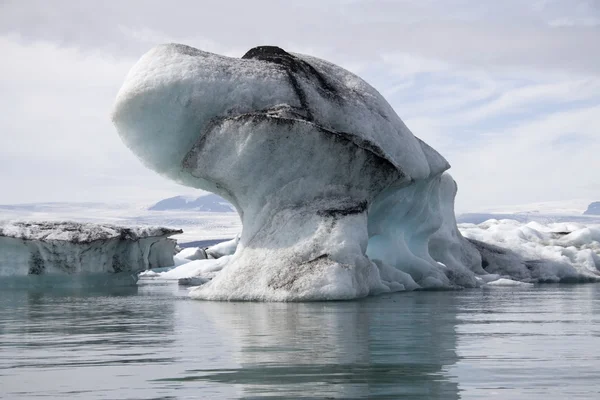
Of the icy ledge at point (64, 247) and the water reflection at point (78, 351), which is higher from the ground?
the icy ledge at point (64, 247)

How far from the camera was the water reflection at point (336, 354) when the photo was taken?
4.07m

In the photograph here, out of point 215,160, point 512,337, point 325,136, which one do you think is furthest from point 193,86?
point 512,337

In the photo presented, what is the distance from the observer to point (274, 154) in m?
13.3

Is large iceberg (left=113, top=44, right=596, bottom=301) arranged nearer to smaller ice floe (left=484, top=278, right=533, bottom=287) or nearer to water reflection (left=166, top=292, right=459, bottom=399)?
water reflection (left=166, top=292, right=459, bottom=399)

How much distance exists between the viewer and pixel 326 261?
487 inches

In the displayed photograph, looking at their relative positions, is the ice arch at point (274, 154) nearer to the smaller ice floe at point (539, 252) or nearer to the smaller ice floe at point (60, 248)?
the smaller ice floe at point (60, 248)

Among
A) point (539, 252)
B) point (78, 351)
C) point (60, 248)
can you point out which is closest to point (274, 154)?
point (78, 351)

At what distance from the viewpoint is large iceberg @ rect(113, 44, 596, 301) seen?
41.5 ft

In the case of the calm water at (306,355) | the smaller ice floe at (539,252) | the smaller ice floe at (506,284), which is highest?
the smaller ice floe at (539,252)

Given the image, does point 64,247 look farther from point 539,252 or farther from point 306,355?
point 306,355

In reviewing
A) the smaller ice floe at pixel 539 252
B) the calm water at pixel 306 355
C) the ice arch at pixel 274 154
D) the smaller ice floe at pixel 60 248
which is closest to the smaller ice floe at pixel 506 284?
the smaller ice floe at pixel 539 252

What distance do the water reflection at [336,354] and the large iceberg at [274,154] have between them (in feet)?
8.30

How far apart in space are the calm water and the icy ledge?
11.2 meters

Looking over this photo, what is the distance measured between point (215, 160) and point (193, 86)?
122 cm
